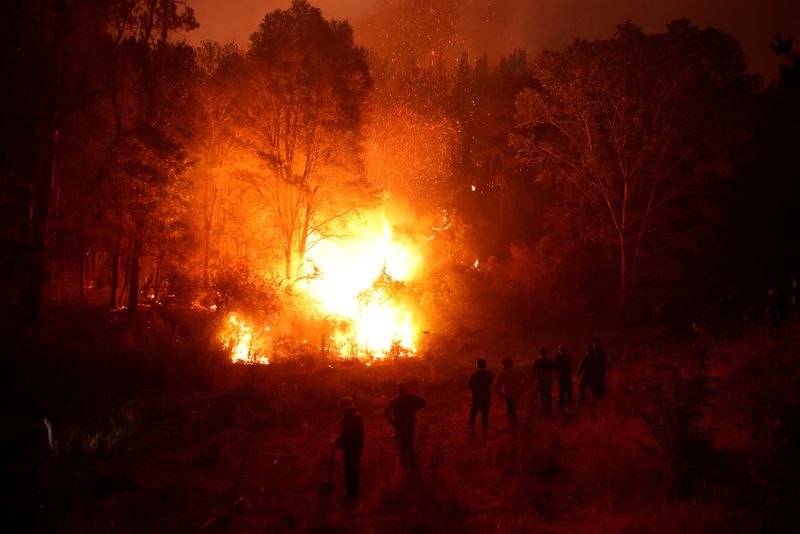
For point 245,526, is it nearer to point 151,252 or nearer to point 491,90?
point 151,252

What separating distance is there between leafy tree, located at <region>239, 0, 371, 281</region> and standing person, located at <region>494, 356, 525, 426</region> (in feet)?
47.9

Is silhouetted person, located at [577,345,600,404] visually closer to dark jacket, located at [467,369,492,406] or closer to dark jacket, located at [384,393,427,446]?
dark jacket, located at [467,369,492,406]

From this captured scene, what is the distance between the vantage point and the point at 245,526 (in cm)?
728

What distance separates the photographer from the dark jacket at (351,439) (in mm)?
7980

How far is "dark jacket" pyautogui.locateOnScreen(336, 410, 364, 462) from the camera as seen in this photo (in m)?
7.98

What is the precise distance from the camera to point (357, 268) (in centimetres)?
2603

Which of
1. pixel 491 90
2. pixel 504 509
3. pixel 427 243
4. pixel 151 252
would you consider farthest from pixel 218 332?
pixel 491 90

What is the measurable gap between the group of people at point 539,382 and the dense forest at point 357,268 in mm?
610

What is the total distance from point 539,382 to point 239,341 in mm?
9888

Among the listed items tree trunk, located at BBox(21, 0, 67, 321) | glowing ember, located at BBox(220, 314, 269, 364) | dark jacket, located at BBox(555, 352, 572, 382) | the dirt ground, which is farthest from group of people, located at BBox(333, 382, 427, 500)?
tree trunk, located at BBox(21, 0, 67, 321)

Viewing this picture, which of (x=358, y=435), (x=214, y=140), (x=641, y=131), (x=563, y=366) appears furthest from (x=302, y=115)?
(x=358, y=435)

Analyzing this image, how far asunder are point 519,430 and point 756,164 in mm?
28071

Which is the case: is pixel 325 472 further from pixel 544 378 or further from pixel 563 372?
pixel 563 372

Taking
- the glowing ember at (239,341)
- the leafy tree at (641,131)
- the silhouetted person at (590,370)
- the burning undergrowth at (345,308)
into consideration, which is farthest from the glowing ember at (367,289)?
the leafy tree at (641,131)
